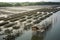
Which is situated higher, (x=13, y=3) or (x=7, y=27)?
(x=13, y=3)

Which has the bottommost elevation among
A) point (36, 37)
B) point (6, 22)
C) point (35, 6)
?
point (36, 37)

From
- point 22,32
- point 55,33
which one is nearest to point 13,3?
point 22,32

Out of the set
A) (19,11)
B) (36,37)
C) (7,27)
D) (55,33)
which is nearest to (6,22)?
(7,27)

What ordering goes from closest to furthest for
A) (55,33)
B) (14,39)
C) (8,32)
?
1. (14,39)
2. (8,32)
3. (55,33)

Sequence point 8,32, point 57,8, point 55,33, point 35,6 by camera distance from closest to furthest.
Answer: point 8,32, point 55,33, point 35,6, point 57,8

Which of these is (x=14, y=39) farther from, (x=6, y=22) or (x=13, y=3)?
(x=13, y=3)

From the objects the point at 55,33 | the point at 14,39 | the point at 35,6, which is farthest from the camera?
the point at 35,6

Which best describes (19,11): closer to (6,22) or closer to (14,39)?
(6,22)

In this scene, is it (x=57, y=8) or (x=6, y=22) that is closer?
(x=6, y=22)

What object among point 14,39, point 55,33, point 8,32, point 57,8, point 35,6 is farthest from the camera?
point 57,8
